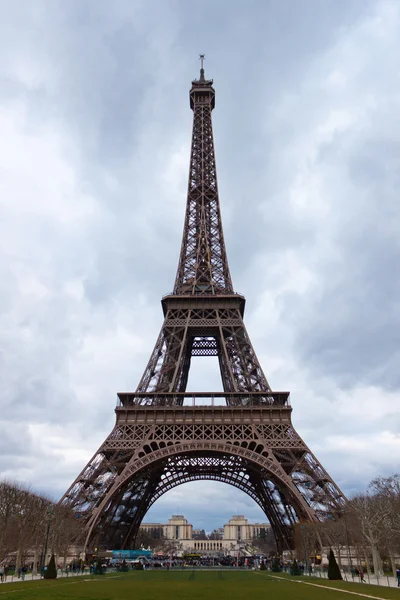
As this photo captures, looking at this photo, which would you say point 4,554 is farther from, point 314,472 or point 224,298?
point 224,298

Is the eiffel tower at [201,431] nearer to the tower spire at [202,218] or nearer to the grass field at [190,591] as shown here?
the tower spire at [202,218]

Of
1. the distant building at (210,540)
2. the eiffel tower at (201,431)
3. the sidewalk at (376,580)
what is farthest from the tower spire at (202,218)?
the distant building at (210,540)

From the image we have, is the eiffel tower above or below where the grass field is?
above

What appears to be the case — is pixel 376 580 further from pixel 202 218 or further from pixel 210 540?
pixel 210 540

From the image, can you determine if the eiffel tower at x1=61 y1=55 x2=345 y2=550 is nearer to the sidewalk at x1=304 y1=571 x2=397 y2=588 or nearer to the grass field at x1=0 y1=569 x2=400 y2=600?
the sidewalk at x1=304 y1=571 x2=397 y2=588

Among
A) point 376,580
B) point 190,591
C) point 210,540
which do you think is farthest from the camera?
point 210,540

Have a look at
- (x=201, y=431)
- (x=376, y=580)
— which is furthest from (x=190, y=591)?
(x=201, y=431)

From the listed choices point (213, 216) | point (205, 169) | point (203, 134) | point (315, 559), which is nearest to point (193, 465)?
point (315, 559)

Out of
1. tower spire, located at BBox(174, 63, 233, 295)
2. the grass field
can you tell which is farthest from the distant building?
the grass field
